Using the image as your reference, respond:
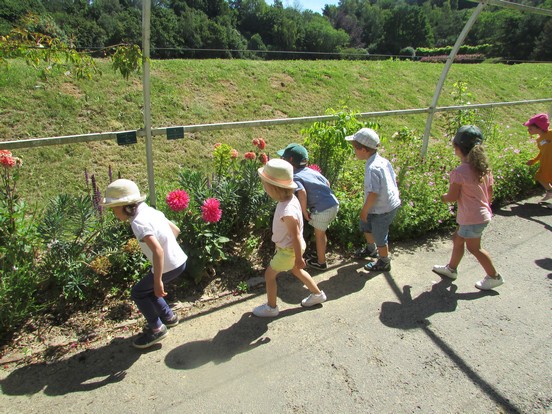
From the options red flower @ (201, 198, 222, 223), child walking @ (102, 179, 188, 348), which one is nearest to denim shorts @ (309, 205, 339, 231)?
red flower @ (201, 198, 222, 223)

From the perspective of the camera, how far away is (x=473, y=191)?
10.7 ft

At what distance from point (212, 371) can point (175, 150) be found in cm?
582

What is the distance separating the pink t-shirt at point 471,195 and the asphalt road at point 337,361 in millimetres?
690

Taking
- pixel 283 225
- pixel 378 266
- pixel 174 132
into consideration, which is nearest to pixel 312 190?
pixel 283 225

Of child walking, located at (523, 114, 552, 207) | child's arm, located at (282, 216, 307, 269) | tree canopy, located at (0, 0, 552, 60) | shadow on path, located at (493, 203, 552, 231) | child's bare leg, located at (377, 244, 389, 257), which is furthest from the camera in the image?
tree canopy, located at (0, 0, 552, 60)

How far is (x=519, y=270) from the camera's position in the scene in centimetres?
380

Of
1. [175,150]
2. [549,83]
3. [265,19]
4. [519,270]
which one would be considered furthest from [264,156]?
[265,19]

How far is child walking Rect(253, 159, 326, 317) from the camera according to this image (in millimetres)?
2668

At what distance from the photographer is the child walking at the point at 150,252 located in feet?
7.85

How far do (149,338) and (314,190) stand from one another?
1803 mm

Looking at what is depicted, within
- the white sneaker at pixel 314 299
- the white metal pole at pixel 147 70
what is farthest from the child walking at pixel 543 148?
the white metal pole at pixel 147 70

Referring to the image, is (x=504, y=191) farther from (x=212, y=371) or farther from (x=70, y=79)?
(x=70, y=79)

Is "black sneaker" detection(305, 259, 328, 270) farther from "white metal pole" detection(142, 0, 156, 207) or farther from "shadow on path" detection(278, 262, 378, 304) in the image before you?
"white metal pole" detection(142, 0, 156, 207)

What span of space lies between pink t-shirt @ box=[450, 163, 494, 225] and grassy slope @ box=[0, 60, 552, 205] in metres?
2.22
